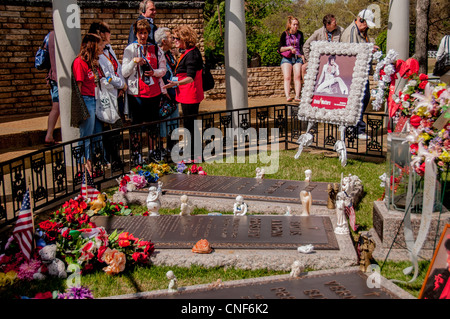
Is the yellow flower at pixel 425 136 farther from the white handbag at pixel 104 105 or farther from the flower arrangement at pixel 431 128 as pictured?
the white handbag at pixel 104 105

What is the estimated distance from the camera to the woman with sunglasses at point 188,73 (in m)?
8.65

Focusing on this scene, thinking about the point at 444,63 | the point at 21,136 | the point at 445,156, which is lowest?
the point at 21,136

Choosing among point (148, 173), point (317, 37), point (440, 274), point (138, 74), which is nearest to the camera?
point (440, 274)

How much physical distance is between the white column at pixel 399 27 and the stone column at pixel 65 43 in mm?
6035

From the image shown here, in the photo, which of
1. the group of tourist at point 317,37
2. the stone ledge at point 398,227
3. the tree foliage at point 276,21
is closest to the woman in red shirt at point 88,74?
the stone ledge at point 398,227

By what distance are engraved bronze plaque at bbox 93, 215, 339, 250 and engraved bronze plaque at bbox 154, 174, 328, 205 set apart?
795mm

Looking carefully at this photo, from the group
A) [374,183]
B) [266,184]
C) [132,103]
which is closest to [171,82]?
[132,103]

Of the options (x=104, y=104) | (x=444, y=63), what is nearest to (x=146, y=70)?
(x=104, y=104)

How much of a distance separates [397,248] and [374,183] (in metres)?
2.48

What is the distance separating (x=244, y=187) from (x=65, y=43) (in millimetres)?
3725

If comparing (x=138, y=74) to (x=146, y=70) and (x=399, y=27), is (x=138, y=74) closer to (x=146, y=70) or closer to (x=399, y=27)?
(x=146, y=70)

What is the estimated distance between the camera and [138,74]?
856cm

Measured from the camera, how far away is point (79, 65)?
25.3ft

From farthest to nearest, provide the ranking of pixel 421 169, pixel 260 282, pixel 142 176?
pixel 142 176
pixel 421 169
pixel 260 282
